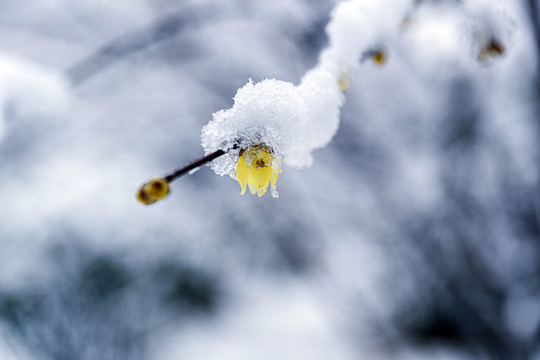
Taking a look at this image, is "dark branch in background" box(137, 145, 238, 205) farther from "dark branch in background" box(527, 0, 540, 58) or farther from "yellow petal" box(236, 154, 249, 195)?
"dark branch in background" box(527, 0, 540, 58)

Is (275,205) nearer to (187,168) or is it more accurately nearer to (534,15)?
(534,15)

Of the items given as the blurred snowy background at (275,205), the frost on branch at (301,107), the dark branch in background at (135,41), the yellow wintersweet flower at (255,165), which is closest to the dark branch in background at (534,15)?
the blurred snowy background at (275,205)

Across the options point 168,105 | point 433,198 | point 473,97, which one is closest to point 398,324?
point 433,198

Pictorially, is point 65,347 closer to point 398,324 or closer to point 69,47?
point 69,47

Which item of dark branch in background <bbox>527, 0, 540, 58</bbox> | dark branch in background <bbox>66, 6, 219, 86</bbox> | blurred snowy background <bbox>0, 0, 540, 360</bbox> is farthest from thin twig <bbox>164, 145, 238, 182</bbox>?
blurred snowy background <bbox>0, 0, 540, 360</bbox>

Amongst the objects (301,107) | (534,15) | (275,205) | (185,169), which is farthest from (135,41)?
(275,205)

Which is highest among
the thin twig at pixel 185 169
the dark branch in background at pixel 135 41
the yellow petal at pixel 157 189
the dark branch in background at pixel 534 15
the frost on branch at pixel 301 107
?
the dark branch in background at pixel 135 41

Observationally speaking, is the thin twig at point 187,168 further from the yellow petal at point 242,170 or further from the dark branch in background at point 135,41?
the dark branch in background at point 135,41

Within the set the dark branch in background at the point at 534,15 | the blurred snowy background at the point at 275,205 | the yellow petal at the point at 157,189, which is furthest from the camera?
the blurred snowy background at the point at 275,205
